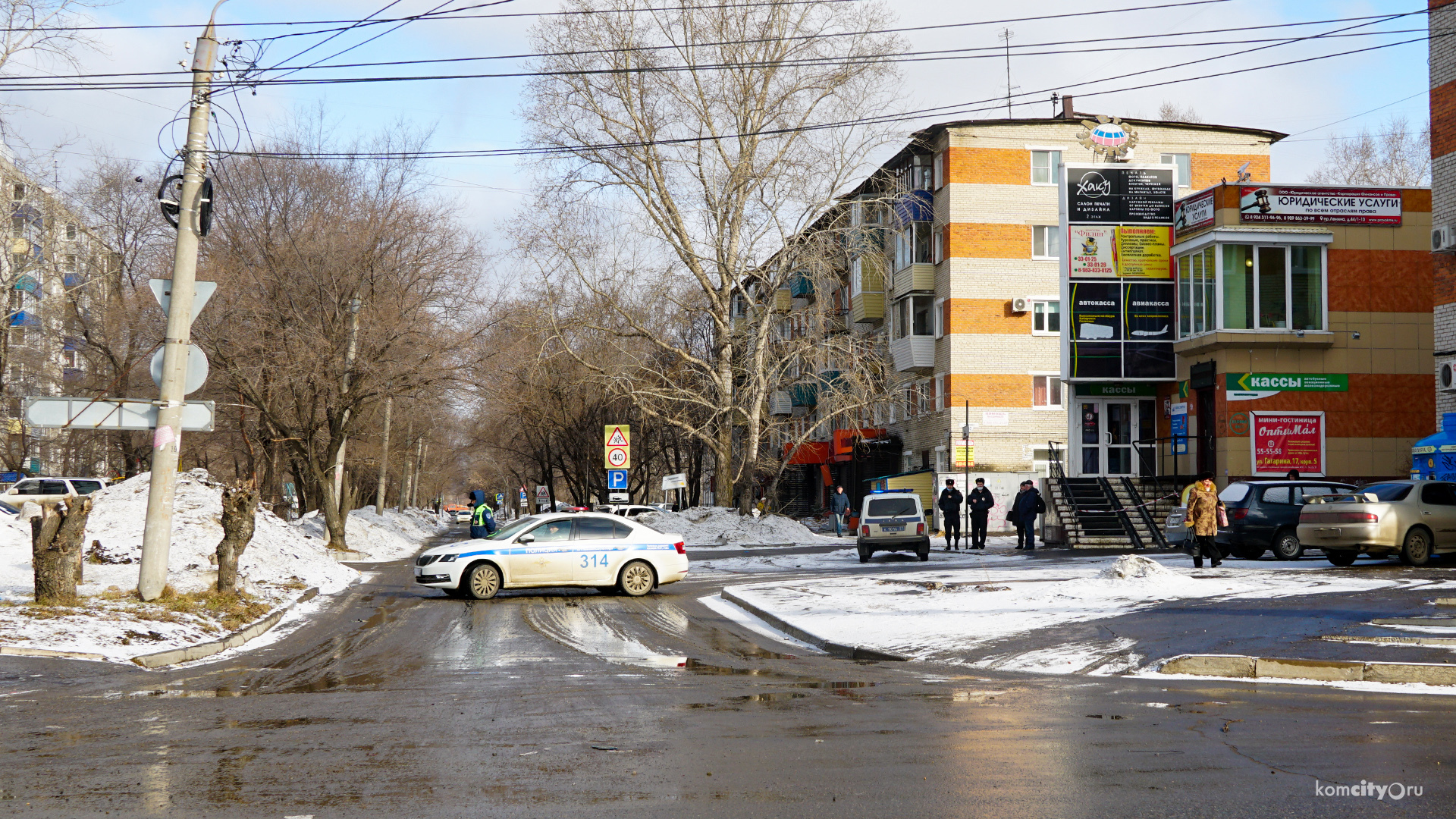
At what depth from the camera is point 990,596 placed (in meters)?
17.2

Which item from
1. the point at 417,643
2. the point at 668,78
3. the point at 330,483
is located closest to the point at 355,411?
the point at 330,483

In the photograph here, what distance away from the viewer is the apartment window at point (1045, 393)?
45.2 metres

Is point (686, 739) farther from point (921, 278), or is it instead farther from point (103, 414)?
point (921, 278)

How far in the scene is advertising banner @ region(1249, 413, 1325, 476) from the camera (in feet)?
110

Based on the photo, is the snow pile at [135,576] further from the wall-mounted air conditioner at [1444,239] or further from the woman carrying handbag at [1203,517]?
the wall-mounted air conditioner at [1444,239]

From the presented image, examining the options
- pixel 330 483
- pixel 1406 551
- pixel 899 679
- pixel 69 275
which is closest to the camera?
pixel 899 679

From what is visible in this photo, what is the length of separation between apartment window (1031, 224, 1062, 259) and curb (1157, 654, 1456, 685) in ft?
117

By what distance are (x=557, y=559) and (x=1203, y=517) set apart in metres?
10.9

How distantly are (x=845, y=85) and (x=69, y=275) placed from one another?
1478 inches

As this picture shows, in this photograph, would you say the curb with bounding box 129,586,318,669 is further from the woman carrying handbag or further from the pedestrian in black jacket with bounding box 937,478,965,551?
the pedestrian in black jacket with bounding box 937,478,965,551

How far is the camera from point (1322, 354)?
33688mm

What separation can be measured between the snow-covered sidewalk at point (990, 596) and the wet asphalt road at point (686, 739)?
1.65 meters

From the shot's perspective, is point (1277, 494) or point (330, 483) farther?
point (330, 483)

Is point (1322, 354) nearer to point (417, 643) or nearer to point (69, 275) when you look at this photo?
point (417, 643)
